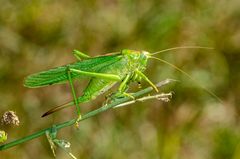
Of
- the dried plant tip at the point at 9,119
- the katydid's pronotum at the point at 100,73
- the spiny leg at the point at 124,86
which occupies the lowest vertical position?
the dried plant tip at the point at 9,119

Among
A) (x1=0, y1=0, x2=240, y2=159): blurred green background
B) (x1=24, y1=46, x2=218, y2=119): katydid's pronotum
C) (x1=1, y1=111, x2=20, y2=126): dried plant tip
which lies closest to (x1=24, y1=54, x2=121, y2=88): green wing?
(x1=24, y1=46, x2=218, y2=119): katydid's pronotum

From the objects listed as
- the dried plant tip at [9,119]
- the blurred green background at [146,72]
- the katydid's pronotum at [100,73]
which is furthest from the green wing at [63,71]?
the blurred green background at [146,72]

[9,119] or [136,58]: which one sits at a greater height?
[136,58]

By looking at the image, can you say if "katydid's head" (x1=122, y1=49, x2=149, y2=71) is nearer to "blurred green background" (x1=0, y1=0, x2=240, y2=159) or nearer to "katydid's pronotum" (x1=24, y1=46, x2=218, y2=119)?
"katydid's pronotum" (x1=24, y1=46, x2=218, y2=119)

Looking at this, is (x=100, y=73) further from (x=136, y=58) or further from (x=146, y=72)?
(x=146, y=72)

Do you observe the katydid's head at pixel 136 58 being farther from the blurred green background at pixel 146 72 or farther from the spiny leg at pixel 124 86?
the blurred green background at pixel 146 72

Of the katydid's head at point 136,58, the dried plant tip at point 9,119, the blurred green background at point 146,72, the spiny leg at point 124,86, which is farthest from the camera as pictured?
the blurred green background at point 146,72

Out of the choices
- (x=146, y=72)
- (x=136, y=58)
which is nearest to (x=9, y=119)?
(x=136, y=58)
